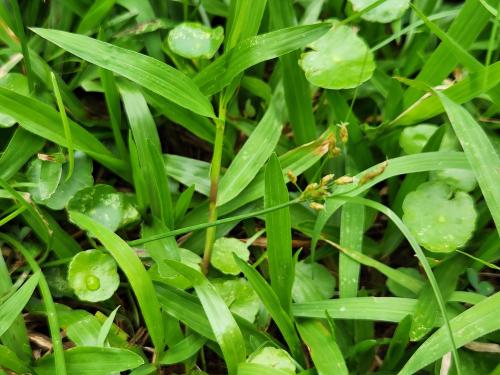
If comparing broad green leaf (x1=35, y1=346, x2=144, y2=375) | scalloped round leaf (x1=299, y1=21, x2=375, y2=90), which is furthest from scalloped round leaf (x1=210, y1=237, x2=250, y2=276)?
scalloped round leaf (x1=299, y1=21, x2=375, y2=90)

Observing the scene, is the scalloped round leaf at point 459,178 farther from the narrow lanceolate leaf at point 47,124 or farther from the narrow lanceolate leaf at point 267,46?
the narrow lanceolate leaf at point 47,124

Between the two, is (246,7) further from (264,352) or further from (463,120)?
(264,352)

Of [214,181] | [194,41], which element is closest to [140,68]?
[194,41]

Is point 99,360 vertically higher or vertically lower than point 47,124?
lower

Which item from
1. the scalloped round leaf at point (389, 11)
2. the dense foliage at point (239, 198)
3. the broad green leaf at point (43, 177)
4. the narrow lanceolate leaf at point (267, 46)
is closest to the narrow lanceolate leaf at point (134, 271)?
the dense foliage at point (239, 198)

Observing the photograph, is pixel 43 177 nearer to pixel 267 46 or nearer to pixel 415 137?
pixel 267 46
